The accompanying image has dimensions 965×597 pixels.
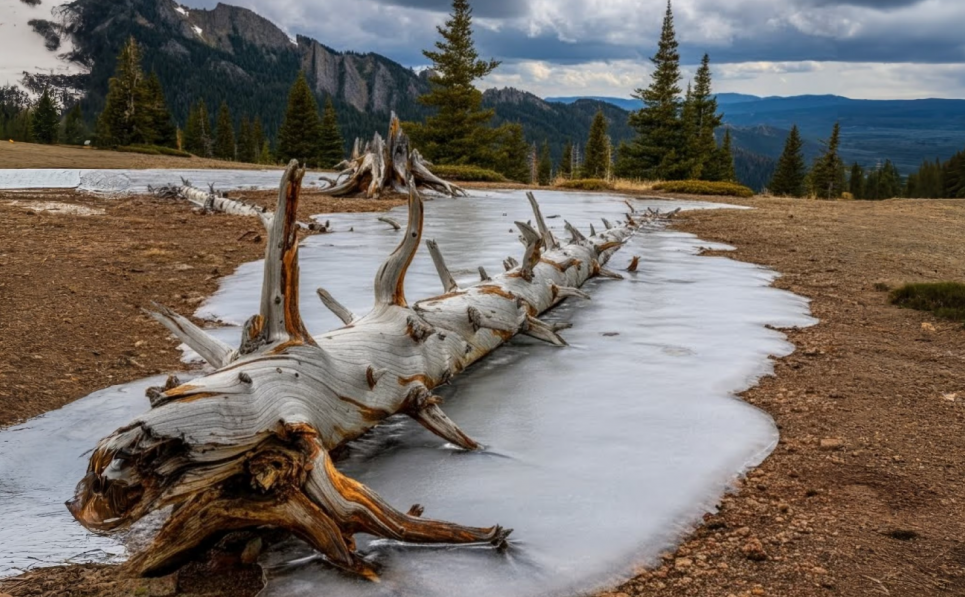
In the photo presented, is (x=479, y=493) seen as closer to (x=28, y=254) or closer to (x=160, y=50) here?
(x=28, y=254)

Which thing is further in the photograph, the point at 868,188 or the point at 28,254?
the point at 868,188

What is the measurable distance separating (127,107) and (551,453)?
54.1 meters

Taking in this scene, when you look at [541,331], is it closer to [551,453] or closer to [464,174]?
[551,453]

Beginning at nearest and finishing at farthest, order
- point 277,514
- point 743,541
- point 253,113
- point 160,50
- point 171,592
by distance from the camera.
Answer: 1. point 171,592
2. point 277,514
3. point 743,541
4. point 253,113
5. point 160,50

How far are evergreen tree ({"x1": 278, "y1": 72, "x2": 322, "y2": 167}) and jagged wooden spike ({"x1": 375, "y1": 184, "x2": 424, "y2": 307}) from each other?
51662 millimetres

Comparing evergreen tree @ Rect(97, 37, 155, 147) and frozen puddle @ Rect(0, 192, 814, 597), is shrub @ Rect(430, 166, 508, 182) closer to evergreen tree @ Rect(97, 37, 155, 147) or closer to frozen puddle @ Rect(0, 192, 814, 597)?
frozen puddle @ Rect(0, 192, 814, 597)

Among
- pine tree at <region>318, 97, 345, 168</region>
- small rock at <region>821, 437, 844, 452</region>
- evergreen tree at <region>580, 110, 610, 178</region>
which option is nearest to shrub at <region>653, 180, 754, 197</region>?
small rock at <region>821, 437, 844, 452</region>

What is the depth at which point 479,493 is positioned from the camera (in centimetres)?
284

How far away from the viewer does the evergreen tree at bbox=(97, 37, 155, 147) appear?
48500 mm

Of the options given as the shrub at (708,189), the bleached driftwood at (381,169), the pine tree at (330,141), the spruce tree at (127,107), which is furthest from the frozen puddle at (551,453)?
the pine tree at (330,141)

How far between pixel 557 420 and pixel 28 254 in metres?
6.03

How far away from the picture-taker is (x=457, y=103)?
35.8 m

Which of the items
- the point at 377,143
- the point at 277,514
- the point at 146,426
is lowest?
the point at 277,514

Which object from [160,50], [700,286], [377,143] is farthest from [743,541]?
[160,50]
